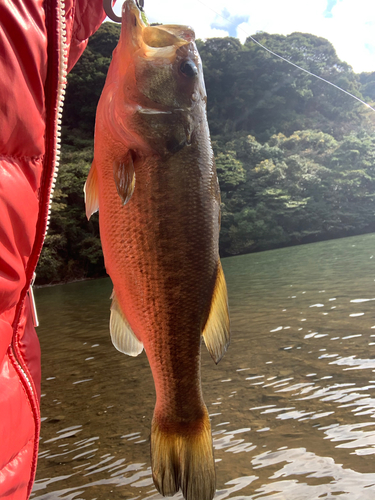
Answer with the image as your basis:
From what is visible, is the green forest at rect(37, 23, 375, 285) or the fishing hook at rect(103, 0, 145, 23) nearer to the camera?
the fishing hook at rect(103, 0, 145, 23)

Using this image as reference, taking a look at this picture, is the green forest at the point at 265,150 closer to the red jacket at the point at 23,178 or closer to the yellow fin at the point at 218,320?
the red jacket at the point at 23,178

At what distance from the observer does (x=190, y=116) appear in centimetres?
93

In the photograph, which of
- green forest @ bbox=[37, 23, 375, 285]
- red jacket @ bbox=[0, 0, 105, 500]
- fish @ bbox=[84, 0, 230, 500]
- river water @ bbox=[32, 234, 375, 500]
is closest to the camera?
red jacket @ bbox=[0, 0, 105, 500]

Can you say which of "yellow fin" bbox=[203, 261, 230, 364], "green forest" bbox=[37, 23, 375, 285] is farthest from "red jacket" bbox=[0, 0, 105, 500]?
"green forest" bbox=[37, 23, 375, 285]

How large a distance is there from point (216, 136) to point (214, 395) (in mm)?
36201

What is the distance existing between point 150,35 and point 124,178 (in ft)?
1.21

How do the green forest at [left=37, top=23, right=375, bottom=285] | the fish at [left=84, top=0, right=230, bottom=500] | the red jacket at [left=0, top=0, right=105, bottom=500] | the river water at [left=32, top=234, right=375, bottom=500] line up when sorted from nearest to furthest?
the red jacket at [left=0, top=0, right=105, bottom=500] < the fish at [left=84, top=0, right=230, bottom=500] < the river water at [left=32, top=234, right=375, bottom=500] < the green forest at [left=37, top=23, right=375, bottom=285]

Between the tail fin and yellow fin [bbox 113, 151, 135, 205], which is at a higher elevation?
yellow fin [bbox 113, 151, 135, 205]

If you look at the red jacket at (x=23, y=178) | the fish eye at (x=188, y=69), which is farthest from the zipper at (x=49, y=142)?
the fish eye at (x=188, y=69)

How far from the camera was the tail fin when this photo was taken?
894 mm

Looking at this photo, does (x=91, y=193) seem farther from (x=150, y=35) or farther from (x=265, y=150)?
(x=265, y=150)

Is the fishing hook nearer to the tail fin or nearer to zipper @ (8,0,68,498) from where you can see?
zipper @ (8,0,68,498)

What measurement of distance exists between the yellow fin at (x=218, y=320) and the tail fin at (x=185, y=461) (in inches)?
7.4

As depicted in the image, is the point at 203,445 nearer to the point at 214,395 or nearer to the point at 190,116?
the point at 190,116
